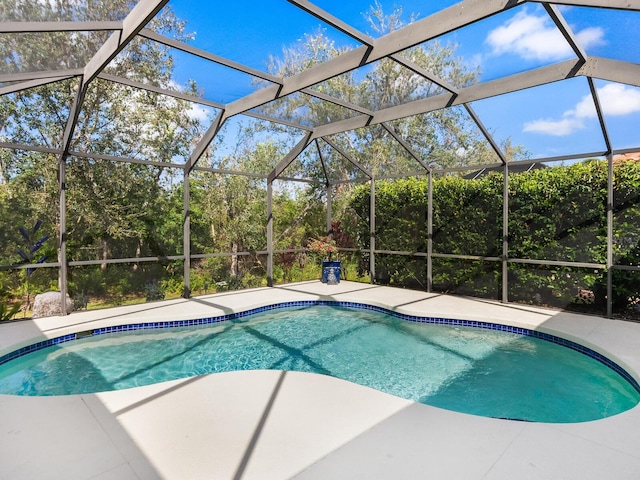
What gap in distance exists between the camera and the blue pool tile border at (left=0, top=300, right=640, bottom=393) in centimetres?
438

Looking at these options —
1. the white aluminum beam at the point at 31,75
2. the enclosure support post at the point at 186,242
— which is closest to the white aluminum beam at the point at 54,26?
the white aluminum beam at the point at 31,75

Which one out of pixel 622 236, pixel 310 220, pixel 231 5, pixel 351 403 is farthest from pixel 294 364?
pixel 310 220

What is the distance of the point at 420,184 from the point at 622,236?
3.96 m

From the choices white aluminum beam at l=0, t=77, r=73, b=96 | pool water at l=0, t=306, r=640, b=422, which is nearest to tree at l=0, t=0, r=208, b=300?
white aluminum beam at l=0, t=77, r=73, b=96

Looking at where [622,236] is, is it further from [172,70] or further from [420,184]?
[172,70]

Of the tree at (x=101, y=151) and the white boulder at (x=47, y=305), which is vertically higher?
the tree at (x=101, y=151)

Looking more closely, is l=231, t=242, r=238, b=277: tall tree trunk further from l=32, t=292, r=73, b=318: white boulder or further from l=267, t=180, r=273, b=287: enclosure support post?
l=32, t=292, r=73, b=318: white boulder

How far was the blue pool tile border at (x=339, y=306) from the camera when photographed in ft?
14.4

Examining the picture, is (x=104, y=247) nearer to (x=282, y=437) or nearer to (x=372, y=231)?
(x=372, y=231)

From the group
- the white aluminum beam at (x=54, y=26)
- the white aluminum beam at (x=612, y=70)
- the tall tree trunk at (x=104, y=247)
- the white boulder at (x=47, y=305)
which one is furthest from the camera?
the tall tree trunk at (x=104, y=247)

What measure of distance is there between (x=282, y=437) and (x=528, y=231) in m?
6.16

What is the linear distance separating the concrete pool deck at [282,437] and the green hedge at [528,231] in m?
2.88

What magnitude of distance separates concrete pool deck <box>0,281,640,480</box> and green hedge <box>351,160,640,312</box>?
288 cm

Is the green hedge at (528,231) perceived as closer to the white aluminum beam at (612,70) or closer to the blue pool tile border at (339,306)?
the blue pool tile border at (339,306)
